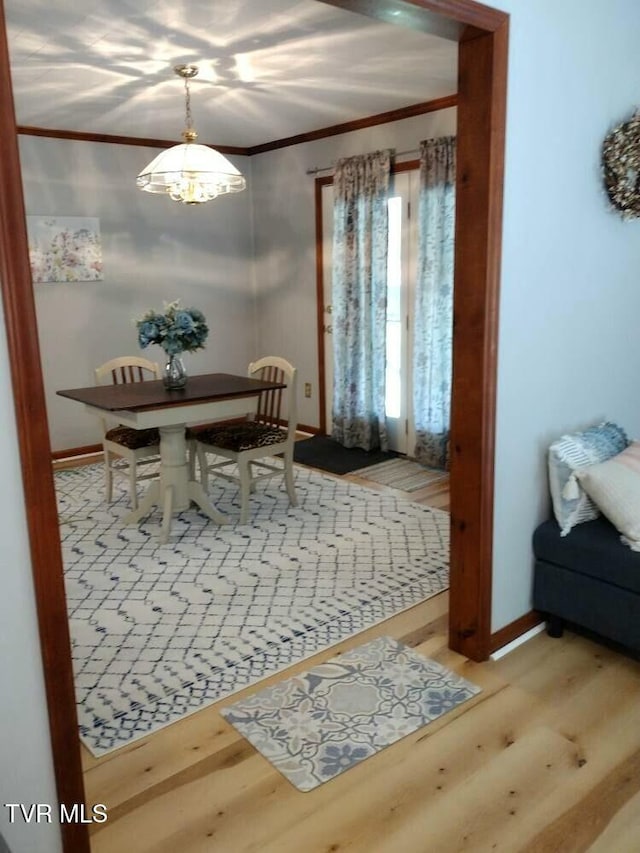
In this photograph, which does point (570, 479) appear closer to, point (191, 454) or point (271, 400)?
point (271, 400)

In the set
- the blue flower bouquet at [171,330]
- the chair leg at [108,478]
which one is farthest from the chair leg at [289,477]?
the chair leg at [108,478]

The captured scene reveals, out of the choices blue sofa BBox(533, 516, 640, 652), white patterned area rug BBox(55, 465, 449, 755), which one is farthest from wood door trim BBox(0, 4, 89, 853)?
blue sofa BBox(533, 516, 640, 652)

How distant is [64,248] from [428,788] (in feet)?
15.1

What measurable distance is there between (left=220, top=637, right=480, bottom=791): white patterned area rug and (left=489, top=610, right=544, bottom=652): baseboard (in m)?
0.22

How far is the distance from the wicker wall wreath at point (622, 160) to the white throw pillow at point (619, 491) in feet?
3.45

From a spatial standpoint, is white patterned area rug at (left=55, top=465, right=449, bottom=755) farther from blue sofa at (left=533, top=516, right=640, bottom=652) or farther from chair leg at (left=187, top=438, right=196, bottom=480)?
blue sofa at (left=533, top=516, right=640, bottom=652)

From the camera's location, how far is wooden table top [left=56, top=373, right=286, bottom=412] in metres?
3.50

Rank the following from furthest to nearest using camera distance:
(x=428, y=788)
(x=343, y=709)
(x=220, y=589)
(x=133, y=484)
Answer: (x=133, y=484), (x=220, y=589), (x=343, y=709), (x=428, y=788)

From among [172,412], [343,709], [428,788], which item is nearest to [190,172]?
[172,412]

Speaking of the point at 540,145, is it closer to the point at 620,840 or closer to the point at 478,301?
the point at 478,301

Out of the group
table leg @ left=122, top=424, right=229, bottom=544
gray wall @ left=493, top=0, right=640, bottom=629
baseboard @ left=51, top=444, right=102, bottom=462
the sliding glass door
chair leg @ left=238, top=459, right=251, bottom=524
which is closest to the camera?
gray wall @ left=493, top=0, right=640, bottom=629

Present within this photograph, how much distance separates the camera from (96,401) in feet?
11.9

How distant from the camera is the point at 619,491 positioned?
97.0 inches

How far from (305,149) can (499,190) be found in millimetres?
3790
